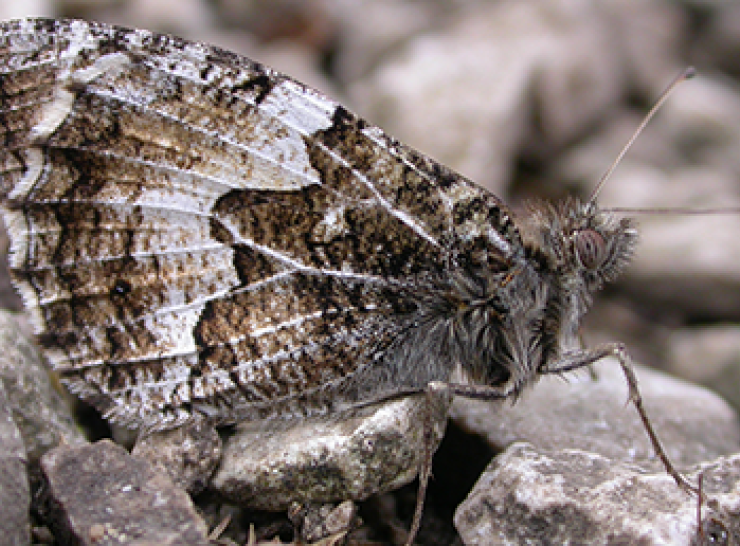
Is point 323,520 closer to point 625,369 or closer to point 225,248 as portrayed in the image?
point 225,248

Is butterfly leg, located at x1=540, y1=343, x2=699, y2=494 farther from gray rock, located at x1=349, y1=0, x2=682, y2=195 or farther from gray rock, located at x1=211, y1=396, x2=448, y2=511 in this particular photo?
gray rock, located at x1=349, y1=0, x2=682, y2=195

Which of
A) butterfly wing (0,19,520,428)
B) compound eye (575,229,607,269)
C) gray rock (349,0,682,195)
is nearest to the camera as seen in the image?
butterfly wing (0,19,520,428)

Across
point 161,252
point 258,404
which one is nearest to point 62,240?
point 161,252

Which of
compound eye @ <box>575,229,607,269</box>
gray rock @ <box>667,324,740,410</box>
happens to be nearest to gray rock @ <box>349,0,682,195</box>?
gray rock @ <box>667,324,740,410</box>

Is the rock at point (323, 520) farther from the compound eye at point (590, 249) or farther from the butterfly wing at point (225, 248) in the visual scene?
the compound eye at point (590, 249)

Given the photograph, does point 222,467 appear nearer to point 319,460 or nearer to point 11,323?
point 319,460

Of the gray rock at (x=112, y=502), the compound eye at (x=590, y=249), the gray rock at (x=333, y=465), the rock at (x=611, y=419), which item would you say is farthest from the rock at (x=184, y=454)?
the compound eye at (x=590, y=249)
